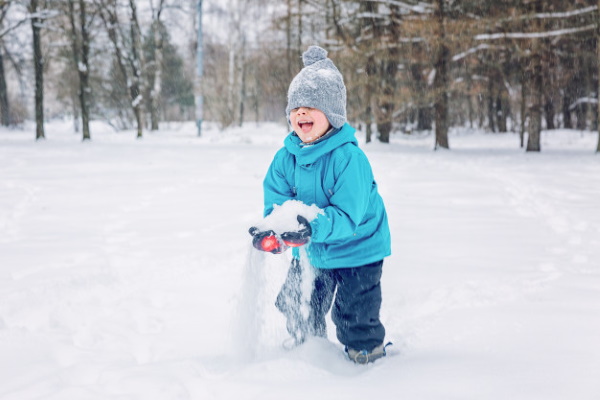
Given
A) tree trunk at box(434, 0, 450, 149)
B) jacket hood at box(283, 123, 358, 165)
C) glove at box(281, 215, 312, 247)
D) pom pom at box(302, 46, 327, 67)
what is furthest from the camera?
tree trunk at box(434, 0, 450, 149)

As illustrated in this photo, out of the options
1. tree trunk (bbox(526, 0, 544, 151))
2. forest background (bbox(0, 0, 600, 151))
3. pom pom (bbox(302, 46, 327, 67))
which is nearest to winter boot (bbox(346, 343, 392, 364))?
pom pom (bbox(302, 46, 327, 67))

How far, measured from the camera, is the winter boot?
6.60 ft

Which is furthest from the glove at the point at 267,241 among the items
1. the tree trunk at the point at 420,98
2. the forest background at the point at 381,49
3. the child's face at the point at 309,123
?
the tree trunk at the point at 420,98

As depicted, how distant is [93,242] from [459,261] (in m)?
3.18

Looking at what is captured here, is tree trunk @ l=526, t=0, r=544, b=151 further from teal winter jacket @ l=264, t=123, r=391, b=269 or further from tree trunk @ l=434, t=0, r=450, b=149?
teal winter jacket @ l=264, t=123, r=391, b=269

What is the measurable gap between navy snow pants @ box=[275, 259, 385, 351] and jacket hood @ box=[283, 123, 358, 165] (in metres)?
0.50

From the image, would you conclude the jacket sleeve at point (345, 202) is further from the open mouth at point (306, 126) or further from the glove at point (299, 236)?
the open mouth at point (306, 126)

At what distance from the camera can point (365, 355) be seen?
2012 millimetres

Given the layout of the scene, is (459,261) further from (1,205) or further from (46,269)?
(1,205)

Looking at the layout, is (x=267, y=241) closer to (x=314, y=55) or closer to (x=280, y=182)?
(x=280, y=182)

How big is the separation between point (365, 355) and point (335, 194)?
2.34 feet

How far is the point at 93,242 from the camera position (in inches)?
169

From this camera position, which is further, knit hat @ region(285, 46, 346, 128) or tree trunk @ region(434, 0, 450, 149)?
tree trunk @ region(434, 0, 450, 149)

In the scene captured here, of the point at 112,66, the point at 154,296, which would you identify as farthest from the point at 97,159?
the point at 112,66
